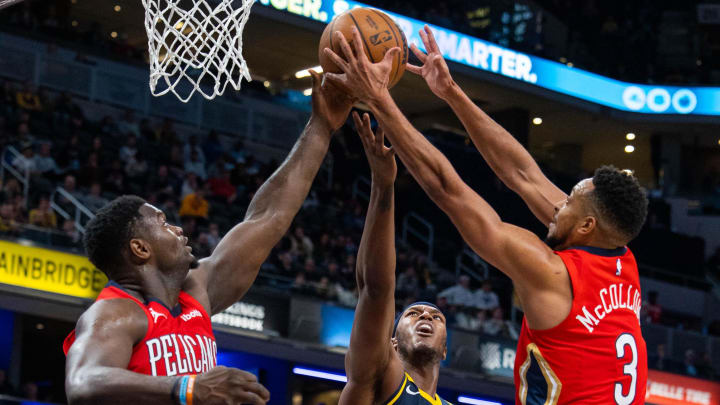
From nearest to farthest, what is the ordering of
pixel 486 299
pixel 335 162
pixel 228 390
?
pixel 228 390
pixel 486 299
pixel 335 162

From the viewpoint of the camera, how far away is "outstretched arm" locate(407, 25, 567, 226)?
4.04 m

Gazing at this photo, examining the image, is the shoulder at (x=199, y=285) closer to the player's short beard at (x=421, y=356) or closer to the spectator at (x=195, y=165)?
the player's short beard at (x=421, y=356)

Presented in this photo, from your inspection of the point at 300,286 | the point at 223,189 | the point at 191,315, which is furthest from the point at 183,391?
the point at 223,189

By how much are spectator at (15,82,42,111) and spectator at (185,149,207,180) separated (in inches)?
88.2

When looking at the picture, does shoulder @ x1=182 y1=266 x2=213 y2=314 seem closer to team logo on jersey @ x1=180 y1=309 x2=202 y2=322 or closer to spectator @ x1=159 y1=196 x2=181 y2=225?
team logo on jersey @ x1=180 y1=309 x2=202 y2=322

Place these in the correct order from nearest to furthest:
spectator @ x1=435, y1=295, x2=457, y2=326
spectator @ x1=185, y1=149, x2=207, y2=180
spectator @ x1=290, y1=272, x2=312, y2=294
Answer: spectator @ x1=290, y1=272, x2=312, y2=294 → spectator @ x1=435, y1=295, x2=457, y2=326 → spectator @ x1=185, y1=149, x2=207, y2=180

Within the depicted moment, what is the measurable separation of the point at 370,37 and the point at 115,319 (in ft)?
5.04

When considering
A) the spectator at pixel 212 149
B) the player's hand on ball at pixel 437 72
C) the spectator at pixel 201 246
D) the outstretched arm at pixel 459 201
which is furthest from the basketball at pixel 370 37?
the spectator at pixel 212 149

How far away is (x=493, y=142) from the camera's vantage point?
Answer: 164 inches

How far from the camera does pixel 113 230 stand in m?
3.50

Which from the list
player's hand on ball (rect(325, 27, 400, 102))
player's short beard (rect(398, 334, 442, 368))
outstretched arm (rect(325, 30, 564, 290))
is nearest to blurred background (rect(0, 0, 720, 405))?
player's short beard (rect(398, 334, 442, 368))

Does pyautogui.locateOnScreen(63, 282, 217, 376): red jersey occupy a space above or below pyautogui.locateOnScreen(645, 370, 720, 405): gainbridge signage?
above

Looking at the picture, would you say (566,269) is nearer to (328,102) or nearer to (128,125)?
(328,102)

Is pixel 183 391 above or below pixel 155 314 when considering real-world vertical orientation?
below
